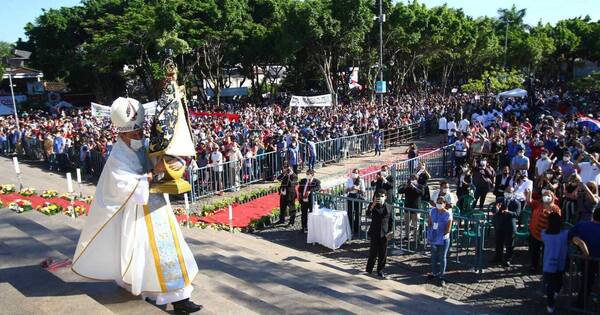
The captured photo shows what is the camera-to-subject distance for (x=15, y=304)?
4719 mm

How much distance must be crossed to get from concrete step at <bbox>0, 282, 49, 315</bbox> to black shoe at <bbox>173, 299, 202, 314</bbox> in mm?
1173

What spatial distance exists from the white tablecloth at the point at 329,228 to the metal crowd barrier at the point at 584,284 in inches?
172

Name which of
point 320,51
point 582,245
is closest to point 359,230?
point 582,245

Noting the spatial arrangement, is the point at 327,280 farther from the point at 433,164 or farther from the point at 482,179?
the point at 433,164

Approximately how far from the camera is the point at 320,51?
3581cm

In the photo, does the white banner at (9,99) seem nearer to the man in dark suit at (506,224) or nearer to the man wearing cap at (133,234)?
the man in dark suit at (506,224)

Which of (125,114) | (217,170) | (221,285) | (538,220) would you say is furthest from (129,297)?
(217,170)

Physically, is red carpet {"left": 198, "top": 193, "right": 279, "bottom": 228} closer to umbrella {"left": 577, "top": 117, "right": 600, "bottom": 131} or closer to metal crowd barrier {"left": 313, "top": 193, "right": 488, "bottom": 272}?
metal crowd barrier {"left": 313, "top": 193, "right": 488, "bottom": 272}

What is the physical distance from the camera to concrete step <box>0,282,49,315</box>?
15.0 ft

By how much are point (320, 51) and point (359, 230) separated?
26.1 meters

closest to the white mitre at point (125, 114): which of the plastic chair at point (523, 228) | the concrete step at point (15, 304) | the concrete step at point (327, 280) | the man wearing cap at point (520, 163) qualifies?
the concrete step at point (15, 304)

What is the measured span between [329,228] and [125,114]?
6288 millimetres

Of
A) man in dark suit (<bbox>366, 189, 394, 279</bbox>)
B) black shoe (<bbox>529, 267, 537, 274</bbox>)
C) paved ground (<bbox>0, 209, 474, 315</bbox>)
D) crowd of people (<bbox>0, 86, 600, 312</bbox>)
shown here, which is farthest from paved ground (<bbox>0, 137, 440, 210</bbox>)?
black shoe (<bbox>529, 267, 537, 274</bbox>)

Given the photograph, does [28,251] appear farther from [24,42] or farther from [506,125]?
[24,42]
